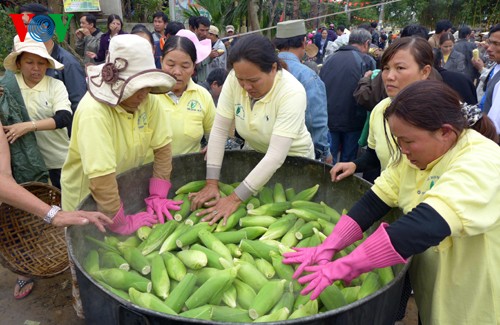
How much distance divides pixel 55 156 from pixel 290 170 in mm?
2198

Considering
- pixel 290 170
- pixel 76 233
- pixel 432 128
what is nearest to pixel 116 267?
pixel 76 233

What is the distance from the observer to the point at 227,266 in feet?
6.57

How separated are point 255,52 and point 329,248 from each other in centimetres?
125

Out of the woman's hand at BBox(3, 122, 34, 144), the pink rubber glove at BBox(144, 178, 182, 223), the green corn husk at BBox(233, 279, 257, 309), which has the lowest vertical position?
the green corn husk at BBox(233, 279, 257, 309)

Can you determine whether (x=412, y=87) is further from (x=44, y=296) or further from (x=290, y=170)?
(x=44, y=296)

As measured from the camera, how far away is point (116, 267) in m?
2.09

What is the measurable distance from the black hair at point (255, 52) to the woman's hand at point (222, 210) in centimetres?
88

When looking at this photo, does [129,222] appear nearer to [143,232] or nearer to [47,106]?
[143,232]

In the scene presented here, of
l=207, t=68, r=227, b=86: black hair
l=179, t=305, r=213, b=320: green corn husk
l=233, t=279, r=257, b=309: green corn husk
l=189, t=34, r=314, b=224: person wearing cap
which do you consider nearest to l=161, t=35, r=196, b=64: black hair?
l=189, t=34, r=314, b=224: person wearing cap

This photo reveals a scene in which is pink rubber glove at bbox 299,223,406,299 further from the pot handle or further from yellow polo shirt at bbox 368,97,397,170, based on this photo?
yellow polo shirt at bbox 368,97,397,170

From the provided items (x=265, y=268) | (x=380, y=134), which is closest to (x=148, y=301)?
(x=265, y=268)

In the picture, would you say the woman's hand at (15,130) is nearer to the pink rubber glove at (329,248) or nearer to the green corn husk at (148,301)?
the green corn husk at (148,301)

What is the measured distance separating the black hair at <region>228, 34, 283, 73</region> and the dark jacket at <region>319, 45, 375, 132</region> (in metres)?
2.58

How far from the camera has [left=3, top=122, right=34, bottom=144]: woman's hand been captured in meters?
2.99
